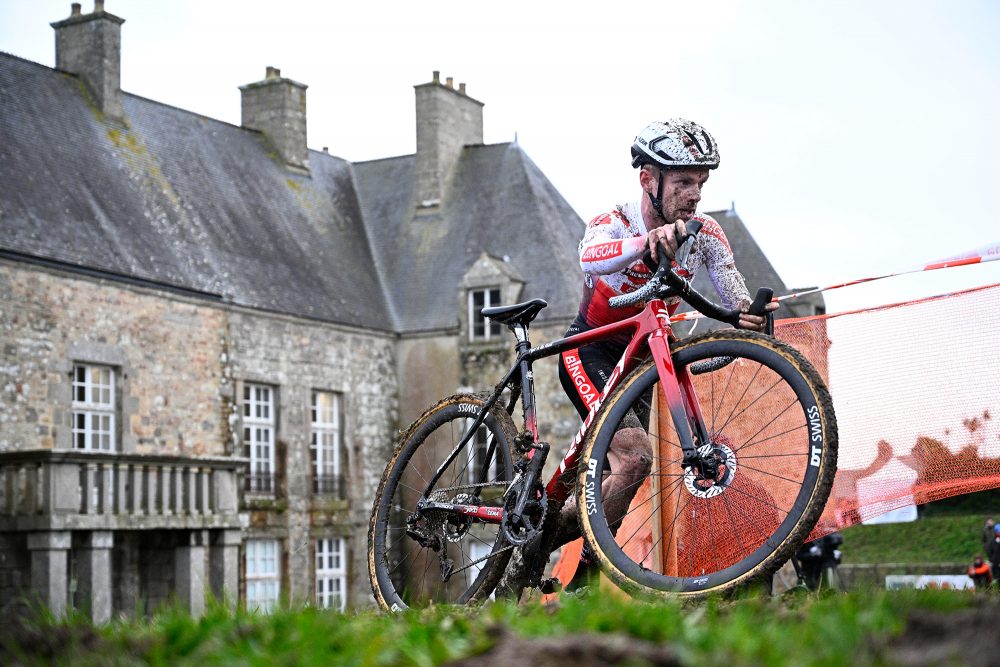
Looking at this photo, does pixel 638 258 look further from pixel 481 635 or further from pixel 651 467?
pixel 481 635

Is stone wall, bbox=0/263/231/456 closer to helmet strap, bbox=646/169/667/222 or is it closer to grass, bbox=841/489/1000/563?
grass, bbox=841/489/1000/563

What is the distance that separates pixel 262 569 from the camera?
2998 centimetres

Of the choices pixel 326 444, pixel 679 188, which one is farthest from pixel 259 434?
pixel 679 188

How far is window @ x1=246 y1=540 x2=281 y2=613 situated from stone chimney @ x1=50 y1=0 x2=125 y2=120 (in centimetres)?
971

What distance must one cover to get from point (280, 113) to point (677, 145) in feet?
98.3

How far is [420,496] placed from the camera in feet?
21.6

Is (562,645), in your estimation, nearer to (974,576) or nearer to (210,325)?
(974,576)

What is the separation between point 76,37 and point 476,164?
34.6 ft

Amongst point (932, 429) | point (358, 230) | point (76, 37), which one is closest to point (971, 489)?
point (932, 429)

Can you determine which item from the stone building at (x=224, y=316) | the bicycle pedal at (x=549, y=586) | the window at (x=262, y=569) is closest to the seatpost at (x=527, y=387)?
the bicycle pedal at (x=549, y=586)

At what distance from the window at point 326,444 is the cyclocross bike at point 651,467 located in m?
24.3

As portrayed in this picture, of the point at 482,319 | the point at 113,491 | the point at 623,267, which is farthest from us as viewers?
the point at 482,319

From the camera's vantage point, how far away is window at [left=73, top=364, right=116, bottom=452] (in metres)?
25.5

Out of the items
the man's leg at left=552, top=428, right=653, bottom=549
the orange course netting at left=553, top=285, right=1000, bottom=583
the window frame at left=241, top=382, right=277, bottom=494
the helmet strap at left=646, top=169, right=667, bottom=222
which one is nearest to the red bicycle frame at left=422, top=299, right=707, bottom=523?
the man's leg at left=552, top=428, right=653, bottom=549
